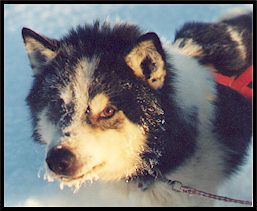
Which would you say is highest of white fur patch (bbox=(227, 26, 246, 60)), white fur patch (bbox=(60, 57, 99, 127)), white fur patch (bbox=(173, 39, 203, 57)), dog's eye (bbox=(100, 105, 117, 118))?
white fur patch (bbox=(227, 26, 246, 60))

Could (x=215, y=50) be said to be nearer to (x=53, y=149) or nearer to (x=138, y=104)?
(x=138, y=104)

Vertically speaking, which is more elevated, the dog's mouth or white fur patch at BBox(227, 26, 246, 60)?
white fur patch at BBox(227, 26, 246, 60)

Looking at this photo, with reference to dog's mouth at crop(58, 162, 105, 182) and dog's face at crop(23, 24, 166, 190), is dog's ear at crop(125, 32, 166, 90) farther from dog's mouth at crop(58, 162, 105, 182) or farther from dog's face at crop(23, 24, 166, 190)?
dog's mouth at crop(58, 162, 105, 182)

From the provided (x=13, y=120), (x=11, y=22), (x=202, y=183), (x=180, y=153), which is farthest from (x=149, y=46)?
(x=11, y=22)

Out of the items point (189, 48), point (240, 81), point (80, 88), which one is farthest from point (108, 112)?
point (240, 81)

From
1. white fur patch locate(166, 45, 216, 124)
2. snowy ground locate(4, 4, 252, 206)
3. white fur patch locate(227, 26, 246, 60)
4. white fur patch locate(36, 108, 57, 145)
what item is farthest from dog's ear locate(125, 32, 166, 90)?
white fur patch locate(227, 26, 246, 60)

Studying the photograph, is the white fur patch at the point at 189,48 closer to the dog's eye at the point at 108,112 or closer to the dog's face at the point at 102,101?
the dog's face at the point at 102,101
